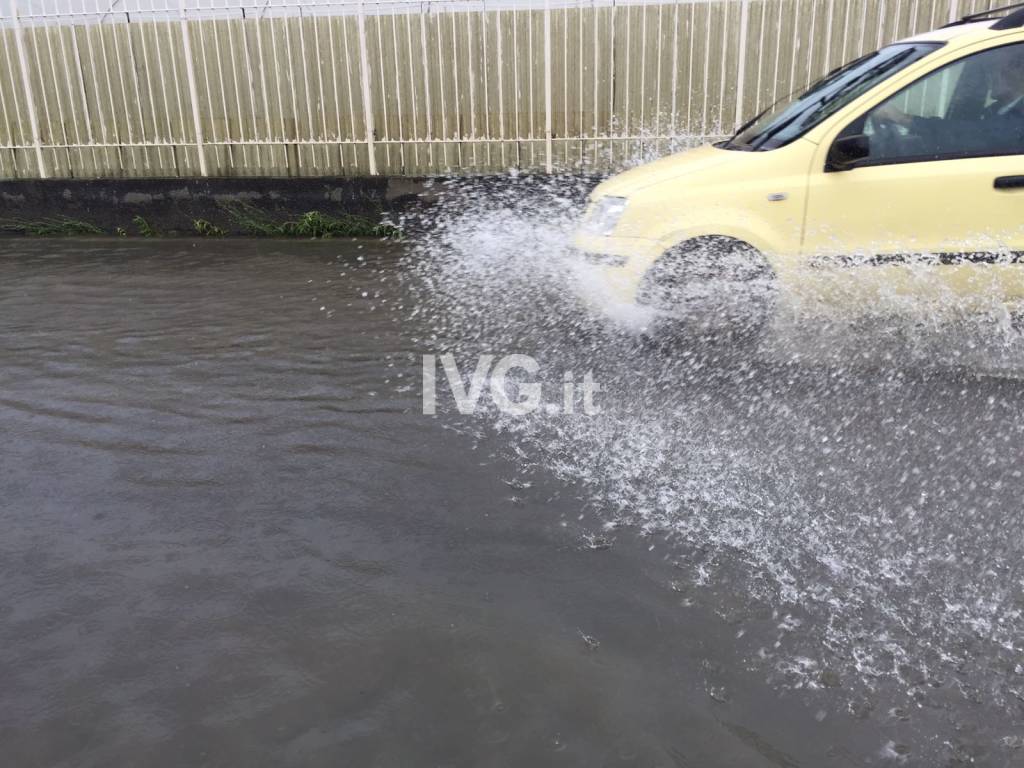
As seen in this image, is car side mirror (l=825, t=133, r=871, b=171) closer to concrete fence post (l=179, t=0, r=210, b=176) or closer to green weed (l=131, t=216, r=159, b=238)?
concrete fence post (l=179, t=0, r=210, b=176)

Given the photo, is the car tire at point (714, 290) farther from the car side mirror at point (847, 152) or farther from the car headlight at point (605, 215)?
the car side mirror at point (847, 152)

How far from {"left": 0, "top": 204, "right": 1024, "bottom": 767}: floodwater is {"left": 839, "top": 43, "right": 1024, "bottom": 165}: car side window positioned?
4.19ft

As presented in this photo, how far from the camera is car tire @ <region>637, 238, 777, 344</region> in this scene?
5441mm

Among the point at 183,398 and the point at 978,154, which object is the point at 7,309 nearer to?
the point at 183,398

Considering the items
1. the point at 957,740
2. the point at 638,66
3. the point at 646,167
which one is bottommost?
the point at 957,740

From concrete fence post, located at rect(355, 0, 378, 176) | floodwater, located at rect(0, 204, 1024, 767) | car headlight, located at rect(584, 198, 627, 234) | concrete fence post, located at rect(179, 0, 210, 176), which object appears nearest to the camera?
floodwater, located at rect(0, 204, 1024, 767)

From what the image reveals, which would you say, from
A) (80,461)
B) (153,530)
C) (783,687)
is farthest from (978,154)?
(80,461)

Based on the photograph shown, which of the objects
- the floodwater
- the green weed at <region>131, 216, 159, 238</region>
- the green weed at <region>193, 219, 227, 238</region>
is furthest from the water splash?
the green weed at <region>131, 216, 159, 238</region>

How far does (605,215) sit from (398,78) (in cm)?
597

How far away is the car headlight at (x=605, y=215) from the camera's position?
18.5 feet

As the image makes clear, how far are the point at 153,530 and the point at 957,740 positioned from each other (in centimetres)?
302

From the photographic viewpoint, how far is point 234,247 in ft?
33.9

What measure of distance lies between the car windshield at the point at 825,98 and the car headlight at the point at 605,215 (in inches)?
36.1

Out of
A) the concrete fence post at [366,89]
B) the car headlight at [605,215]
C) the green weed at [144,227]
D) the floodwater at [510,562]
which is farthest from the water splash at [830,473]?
the green weed at [144,227]
